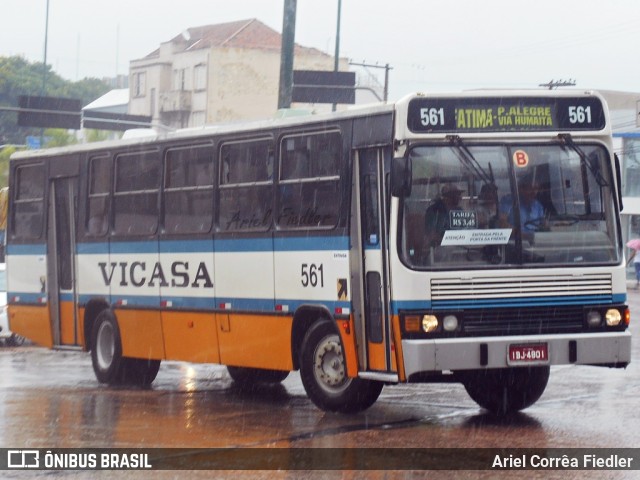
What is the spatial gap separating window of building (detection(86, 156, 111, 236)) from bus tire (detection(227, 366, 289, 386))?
2.48 m

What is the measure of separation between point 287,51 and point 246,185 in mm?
7102

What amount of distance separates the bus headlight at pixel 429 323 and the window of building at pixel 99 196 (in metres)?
6.59

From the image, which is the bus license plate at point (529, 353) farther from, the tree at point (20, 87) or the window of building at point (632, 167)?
the tree at point (20, 87)

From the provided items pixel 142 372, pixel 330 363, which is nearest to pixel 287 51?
pixel 142 372

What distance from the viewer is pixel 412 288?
39.8 ft

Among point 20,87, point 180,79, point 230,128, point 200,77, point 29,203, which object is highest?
point 20,87

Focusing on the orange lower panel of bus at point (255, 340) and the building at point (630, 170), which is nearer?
the orange lower panel of bus at point (255, 340)

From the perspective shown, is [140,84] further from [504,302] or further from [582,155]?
[504,302]

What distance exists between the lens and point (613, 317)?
41.2 feet

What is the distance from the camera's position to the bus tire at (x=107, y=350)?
17234mm

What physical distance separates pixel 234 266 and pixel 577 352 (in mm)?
4178

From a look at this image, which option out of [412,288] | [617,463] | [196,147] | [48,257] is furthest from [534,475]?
[48,257]

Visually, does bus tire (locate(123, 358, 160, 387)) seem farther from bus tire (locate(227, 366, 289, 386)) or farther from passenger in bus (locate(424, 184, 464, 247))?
passenger in bus (locate(424, 184, 464, 247))

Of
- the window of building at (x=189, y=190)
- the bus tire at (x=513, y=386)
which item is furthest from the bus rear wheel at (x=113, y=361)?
the bus tire at (x=513, y=386)
